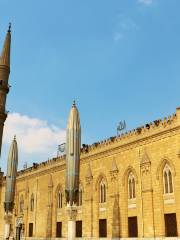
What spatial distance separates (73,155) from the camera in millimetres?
28312

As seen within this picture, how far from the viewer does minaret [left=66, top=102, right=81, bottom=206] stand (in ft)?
87.9

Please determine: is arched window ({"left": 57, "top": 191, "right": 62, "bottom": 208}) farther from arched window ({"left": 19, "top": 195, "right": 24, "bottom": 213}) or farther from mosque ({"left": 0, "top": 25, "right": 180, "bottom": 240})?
arched window ({"left": 19, "top": 195, "right": 24, "bottom": 213})

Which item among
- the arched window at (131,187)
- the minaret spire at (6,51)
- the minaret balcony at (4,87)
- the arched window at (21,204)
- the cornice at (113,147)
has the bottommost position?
the arched window at (21,204)

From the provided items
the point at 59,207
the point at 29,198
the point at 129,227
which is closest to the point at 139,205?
the point at 129,227

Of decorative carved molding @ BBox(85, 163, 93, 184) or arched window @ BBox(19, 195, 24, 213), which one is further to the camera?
arched window @ BBox(19, 195, 24, 213)

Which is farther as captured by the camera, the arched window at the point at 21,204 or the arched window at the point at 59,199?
the arched window at the point at 21,204

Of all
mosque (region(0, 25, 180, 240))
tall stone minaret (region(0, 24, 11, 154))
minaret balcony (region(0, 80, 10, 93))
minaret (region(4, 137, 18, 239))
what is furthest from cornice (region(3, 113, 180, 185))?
minaret balcony (region(0, 80, 10, 93))

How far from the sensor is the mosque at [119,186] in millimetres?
28047

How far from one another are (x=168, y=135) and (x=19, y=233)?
28785 millimetres

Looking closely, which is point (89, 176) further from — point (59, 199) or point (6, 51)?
point (6, 51)

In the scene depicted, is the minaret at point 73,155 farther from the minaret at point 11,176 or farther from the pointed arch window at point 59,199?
the pointed arch window at point 59,199

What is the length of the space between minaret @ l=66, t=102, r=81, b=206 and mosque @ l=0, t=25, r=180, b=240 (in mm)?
143

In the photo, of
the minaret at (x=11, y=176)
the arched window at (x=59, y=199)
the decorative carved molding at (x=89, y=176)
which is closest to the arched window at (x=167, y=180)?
the decorative carved molding at (x=89, y=176)

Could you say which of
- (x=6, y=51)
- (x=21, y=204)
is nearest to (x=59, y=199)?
(x=21, y=204)
